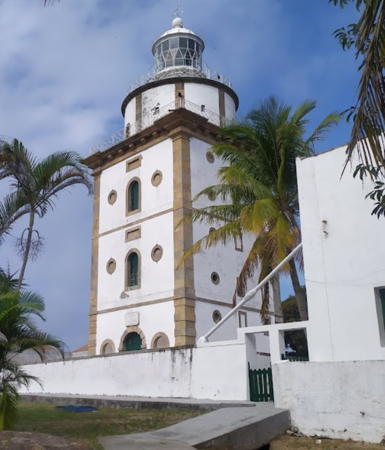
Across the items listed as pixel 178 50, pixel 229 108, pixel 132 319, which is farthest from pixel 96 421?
pixel 178 50

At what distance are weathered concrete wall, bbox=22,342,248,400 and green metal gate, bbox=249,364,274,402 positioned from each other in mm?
193

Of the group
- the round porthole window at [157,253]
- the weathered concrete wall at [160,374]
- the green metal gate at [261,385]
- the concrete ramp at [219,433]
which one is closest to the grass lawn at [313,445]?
the concrete ramp at [219,433]

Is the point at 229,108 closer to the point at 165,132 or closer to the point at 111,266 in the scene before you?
the point at 165,132

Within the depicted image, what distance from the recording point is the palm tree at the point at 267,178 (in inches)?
608

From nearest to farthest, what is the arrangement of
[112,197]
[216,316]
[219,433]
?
[219,433] → [216,316] → [112,197]

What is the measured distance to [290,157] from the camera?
16.3 m

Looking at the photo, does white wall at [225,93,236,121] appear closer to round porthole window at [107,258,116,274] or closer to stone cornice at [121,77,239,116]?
stone cornice at [121,77,239,116]

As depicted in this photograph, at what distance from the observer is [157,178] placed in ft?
82.6

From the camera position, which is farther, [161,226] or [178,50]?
[178,50]

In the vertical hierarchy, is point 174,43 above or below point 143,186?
above

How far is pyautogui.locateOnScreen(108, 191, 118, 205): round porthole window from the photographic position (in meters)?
27.2

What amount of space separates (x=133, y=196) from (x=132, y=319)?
19.3 ft

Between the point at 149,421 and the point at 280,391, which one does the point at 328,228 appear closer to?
the point at 280,391

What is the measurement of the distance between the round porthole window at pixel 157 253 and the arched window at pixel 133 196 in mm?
2563
